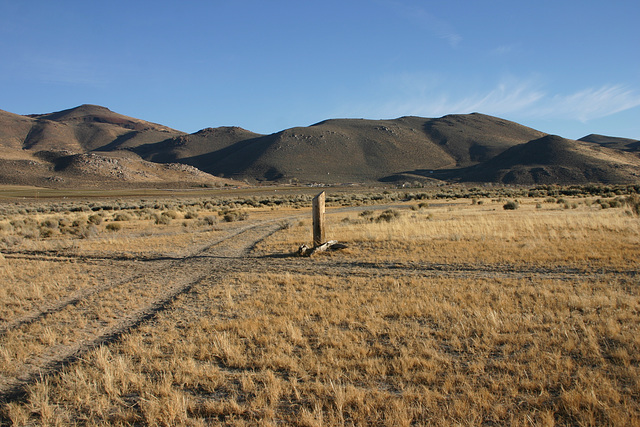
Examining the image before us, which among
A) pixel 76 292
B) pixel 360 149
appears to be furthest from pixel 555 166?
pixel 76 292

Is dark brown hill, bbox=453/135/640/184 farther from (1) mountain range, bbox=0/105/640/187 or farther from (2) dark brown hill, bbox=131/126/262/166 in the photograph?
(2) dark brown hill, bbox=131/126/262/166

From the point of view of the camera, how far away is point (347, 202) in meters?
47.5

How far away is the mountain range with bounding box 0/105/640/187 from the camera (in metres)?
96.6

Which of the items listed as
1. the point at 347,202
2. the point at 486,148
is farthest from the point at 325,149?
the point at 347,202

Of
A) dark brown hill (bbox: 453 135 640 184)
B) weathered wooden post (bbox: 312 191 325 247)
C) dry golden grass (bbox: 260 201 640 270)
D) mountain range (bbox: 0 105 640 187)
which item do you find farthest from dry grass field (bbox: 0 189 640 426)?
dark brown hill (bbox: 453 135 640 184)

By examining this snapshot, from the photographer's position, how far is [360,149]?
136750 millimetres

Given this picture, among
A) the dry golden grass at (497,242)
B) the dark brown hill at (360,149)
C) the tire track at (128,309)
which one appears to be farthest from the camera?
the dark brown hill at (360,149)

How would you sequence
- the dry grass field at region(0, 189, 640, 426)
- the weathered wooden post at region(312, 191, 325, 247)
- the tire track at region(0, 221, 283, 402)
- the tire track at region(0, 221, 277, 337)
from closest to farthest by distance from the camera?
the dry grass field at region(0, 189, 640, 426), the tire track at region(0, 221, 283, 402), the tire track at region(0, 221, 277, 337), the weathered wooden post at region(312, 191, 325, 247)

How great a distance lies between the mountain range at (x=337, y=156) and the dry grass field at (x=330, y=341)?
299 feet

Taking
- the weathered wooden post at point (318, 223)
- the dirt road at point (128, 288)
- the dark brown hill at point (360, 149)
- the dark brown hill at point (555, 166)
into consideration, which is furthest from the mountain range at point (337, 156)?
the weathered wooden post at point (318, 223)

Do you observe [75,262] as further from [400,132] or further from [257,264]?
[400,132]

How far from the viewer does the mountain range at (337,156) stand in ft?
317

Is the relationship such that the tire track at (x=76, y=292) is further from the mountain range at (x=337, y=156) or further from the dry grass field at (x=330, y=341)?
the mountain range at (x=337, y=156)

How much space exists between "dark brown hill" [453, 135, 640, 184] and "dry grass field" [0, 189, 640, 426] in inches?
3599
